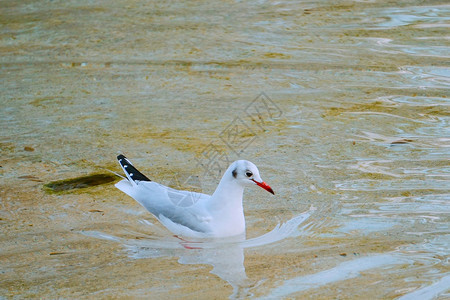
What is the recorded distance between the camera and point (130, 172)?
5.56 m

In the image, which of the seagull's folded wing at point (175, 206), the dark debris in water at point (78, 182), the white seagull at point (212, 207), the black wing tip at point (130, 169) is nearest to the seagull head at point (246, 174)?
the white seagull at point (212, 207)

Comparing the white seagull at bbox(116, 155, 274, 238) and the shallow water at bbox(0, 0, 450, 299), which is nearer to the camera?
the shallow water at bbox(0, 0, 450, 299)

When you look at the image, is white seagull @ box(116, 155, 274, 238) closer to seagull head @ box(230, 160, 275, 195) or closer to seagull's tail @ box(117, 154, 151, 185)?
seagull head @ box(230, 160, 275, 195)

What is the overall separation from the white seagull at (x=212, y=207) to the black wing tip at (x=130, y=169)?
0.26 m

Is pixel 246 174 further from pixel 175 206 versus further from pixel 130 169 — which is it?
pixel 130 169

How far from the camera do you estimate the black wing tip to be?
18.0 ft

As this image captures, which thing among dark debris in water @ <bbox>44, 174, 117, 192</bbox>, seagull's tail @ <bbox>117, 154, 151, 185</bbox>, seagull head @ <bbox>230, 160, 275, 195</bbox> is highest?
seagull head @ <bbox>230, 160, 275, 195</bbox>

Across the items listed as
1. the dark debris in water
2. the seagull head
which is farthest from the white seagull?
the dark debris in water

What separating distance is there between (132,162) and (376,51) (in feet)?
11.9

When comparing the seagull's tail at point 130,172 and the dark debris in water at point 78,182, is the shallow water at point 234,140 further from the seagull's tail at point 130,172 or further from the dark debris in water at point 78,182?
the seagull's tail at point 130,172

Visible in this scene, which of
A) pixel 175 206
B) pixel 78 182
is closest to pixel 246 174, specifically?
pixel 175 206

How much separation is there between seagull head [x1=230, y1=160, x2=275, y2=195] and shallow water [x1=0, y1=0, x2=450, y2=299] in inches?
13.0

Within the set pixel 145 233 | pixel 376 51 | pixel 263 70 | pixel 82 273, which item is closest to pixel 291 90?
pixel 263 70

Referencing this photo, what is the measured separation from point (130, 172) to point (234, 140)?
1340mm
